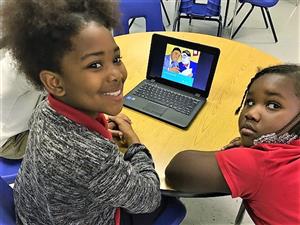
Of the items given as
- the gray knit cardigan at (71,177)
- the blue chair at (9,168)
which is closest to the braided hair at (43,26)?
the gray knit cardigan at (71,177)

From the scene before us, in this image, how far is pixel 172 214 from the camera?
1.13 meters

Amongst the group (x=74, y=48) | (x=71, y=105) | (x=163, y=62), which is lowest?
(x=163, y=62)

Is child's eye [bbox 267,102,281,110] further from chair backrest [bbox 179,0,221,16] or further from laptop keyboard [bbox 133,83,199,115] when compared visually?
chair backrest [bbox 179,0,221,16]

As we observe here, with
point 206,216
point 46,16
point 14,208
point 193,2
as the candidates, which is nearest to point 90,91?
point 46,16

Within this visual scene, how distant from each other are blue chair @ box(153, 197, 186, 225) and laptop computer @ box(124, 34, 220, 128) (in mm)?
260

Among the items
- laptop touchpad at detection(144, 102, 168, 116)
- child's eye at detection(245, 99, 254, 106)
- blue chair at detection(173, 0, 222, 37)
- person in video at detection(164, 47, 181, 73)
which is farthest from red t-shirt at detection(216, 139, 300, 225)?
blue chair at detection(173, 0, 222, 37)

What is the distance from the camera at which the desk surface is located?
45.1 inches

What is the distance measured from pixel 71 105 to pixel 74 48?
0.47 ft

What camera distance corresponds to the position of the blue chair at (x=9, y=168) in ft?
4.20

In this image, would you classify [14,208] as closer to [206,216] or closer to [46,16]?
[46,16]

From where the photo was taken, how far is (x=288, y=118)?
2.91 feet

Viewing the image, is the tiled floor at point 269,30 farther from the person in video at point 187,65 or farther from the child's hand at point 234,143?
the child's hand at point 234,143

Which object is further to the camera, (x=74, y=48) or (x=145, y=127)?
(x=145, y=127)

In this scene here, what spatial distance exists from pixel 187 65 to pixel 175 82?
0.10m
